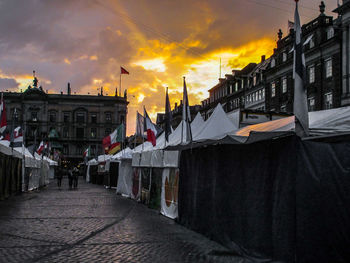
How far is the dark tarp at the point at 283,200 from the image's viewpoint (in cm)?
708

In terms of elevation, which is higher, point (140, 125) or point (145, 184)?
point (140, 125)

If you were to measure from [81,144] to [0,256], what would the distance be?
320ft

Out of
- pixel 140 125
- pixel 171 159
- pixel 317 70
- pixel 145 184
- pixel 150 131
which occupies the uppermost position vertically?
pixel 317 70

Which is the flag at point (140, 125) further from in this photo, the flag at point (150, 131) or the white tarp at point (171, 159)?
the white tarp at point (171, 159)

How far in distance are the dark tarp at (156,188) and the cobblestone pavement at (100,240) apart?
166 centimetres

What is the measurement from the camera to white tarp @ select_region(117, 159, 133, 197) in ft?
87.2

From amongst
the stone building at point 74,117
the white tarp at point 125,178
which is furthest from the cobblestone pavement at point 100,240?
the stone building at point 74,117

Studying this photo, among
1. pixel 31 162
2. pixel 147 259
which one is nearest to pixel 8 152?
pixel 31 162

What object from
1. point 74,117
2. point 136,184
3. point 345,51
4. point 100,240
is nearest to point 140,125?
point 136,184

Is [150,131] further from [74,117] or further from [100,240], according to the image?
[74,117]

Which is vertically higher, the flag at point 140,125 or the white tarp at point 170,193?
the flag at point 140,125

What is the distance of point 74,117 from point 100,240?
3824 inches

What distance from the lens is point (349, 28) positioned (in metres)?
38.8

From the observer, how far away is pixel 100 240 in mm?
10891
